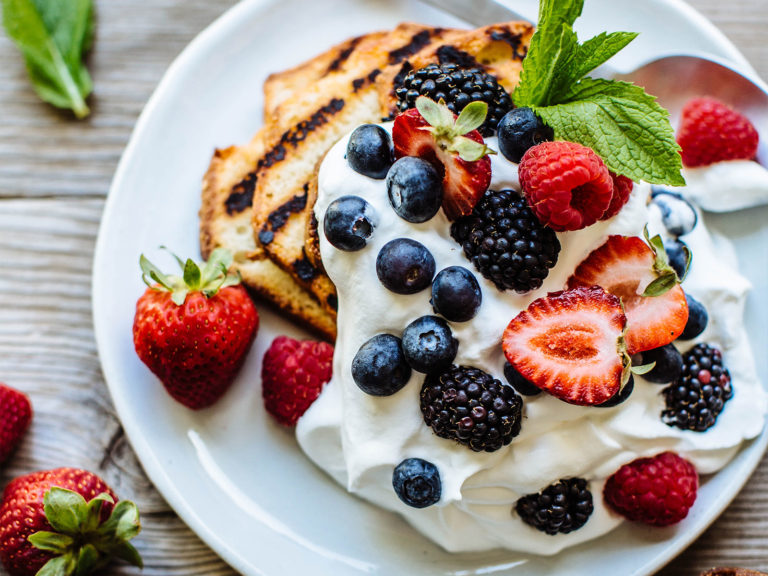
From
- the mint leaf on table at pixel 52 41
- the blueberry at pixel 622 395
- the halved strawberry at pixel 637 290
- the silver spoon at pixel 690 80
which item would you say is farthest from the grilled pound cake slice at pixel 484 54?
the mint leaf on table at pixel 52 41

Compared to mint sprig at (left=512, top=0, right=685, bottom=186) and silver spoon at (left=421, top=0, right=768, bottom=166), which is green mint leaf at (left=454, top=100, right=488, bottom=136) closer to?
mint sprig at (left=512, top=0, right=685, bottom=186)

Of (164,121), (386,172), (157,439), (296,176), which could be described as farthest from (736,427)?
(164,121)

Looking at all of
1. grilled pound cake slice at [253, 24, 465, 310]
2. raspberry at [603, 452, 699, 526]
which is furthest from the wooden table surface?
grilled pound cake slice at [253, 24, 465, 310]

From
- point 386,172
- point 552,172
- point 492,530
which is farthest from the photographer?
point 492,530

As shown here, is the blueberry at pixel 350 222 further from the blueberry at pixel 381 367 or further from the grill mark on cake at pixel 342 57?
the grill mark on cake at pixel 342 57

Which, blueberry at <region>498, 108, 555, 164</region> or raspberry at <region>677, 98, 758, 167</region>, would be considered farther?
raspberry at <region>677, 98, 758, 167</region>

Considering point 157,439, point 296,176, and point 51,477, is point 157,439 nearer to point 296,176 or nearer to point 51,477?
point 51,477

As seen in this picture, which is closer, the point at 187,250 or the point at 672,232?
the point at 672,232
